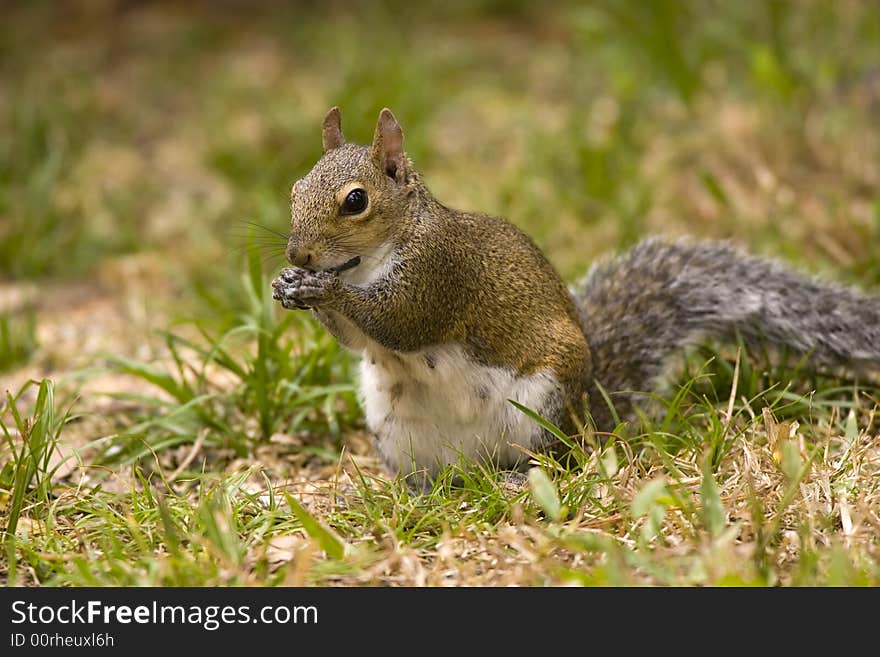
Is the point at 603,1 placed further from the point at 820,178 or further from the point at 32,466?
the point at 32,466

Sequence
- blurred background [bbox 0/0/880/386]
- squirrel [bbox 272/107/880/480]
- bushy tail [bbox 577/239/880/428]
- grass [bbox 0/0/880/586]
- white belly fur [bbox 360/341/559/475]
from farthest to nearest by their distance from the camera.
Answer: blurred background [bbox 0/0/880/386], bushy tail [bbox 577/239/880/428], white belly fur [bbox 360/341/559/475], squirrel [bbox 272/107/880/480], grass [bbox 0/0/880/586]

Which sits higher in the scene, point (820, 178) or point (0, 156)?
point (0, 156)

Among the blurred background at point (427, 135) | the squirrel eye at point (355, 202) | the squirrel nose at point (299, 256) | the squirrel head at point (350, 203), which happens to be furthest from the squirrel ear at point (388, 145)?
the blurred background at point (427, 135)

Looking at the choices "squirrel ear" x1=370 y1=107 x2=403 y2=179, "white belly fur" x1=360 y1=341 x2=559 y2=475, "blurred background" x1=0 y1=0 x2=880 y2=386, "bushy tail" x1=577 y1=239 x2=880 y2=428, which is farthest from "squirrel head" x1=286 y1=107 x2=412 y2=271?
"blurred background" x1=0 y1=0 x2=880 y2=386

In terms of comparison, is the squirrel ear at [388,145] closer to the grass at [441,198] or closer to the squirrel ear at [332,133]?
the squirrel ear at [332,133]

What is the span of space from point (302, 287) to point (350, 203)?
26 centimetres

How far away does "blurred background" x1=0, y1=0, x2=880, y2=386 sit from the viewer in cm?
483

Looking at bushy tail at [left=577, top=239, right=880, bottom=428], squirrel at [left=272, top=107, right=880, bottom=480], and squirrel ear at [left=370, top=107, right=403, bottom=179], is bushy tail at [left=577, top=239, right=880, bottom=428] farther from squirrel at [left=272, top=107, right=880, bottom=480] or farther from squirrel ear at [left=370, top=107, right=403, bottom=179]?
squirrel ear at [left=370, top=107, right=403, bottom=179]

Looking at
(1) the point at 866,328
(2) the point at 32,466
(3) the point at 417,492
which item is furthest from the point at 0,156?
(1) the point at 866,328

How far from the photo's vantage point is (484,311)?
3031 mm

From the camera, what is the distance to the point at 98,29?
780 cm

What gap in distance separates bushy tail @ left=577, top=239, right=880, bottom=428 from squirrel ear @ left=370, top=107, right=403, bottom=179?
794 mm

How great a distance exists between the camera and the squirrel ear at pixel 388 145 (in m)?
2.95

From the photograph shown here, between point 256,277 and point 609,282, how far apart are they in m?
1.21
